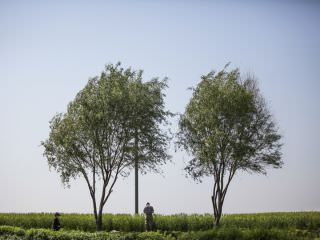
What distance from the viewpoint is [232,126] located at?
38281 mm

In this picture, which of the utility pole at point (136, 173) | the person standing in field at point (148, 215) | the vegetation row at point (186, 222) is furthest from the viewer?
the vegetation row at point (186, 222)

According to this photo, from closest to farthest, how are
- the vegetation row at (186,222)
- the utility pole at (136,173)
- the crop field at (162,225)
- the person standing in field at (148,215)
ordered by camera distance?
the crop field at (162,225), the utility pole at (136,173), the person standing in field at (148,215), the vegetation row at (186,222)

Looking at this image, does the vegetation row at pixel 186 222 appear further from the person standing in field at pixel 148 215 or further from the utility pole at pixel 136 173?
the person standing in field at pixel 148 215

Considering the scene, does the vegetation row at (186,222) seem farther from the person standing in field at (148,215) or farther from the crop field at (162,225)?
the person standing in field at (148,215)

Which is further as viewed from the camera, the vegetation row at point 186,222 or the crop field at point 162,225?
the vegetation row at point 186,222

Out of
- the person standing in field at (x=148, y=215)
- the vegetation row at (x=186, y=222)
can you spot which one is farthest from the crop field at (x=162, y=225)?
the person standing in field at (x=148, y=215)

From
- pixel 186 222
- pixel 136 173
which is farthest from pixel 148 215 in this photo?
pixel 186 222

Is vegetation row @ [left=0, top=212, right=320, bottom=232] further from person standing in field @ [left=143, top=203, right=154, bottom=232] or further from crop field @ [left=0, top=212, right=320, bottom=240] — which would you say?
person standing in field @ [left=143, top=203, right=154, bottom=232]

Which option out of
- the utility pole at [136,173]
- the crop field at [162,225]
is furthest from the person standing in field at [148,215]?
the utility pole at [136,173]

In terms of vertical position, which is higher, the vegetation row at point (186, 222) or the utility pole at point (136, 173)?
the utility pole at point (136, 173)

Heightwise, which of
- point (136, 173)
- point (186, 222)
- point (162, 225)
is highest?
point (136, 173)

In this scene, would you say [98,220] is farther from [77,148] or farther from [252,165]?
[252,165]

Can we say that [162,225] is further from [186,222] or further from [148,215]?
[148,215]

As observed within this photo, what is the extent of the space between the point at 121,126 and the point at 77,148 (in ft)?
11.6
